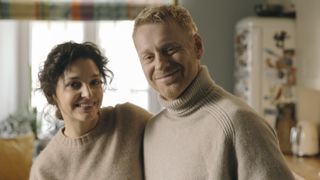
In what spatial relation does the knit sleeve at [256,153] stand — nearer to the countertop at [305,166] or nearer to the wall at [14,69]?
the countertop at [305,166]

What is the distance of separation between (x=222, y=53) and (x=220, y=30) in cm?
20

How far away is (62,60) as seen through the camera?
53.5 inches

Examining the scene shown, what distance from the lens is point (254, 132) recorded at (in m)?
0.92

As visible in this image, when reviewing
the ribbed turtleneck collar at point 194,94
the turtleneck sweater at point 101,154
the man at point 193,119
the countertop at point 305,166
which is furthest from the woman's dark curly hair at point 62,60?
the countertop at point 305,166

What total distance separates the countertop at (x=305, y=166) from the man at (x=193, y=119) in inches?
55.9

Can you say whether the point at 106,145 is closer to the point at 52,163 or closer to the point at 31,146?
the point at 52,163

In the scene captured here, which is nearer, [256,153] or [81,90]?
[256,153]

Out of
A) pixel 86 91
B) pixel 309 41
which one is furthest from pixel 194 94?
pixel 309 41

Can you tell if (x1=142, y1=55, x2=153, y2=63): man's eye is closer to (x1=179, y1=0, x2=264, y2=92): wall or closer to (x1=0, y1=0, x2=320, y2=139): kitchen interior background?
(x1=0, y1=0, x2=320, y2=139): kitchen interior background

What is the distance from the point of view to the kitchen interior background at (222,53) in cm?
292

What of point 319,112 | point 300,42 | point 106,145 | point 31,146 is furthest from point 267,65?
point 106,145

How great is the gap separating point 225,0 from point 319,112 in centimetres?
122

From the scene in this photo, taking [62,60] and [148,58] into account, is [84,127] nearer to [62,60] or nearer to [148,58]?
[62,60]

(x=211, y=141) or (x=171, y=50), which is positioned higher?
(x=171, y=50)
